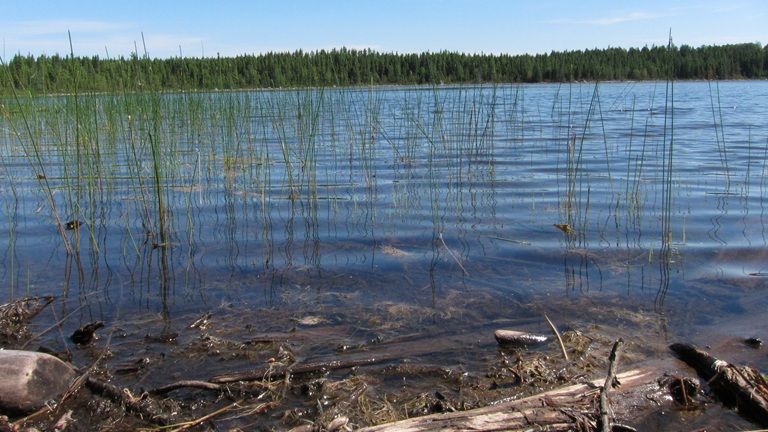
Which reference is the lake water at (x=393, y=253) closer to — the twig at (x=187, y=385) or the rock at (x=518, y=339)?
the rock at (x=518, y=339)

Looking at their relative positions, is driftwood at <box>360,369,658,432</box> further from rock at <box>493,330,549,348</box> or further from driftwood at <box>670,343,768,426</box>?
rock at <box>493,330,549,348</box>

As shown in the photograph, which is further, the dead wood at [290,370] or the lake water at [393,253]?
the lake water at [393,253]

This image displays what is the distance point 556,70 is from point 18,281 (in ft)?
104

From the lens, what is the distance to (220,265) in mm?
4094

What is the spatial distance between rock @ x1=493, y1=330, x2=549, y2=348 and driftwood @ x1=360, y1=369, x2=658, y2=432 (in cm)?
68

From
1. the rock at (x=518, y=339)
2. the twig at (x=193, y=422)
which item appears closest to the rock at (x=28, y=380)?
the twig at (x=193, y=422)

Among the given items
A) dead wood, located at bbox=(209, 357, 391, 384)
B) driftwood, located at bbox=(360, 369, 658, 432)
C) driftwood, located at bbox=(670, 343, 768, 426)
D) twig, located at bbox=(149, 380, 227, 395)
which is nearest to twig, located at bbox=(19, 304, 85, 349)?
twig, located at bbox=(149, 380, 227, 395)

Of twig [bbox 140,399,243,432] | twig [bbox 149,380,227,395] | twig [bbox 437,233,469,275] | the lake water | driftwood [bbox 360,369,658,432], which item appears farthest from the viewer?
twig [bbox 437,233,469,275]

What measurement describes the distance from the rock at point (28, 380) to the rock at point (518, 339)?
1.66 m

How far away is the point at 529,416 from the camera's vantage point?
198cm

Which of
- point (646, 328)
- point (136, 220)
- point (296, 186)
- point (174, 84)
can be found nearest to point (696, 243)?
point (646, 328)

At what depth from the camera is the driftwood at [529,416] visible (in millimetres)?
1899

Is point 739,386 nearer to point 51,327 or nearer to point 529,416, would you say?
point 529,416

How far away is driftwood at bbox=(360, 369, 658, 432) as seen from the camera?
190cm
